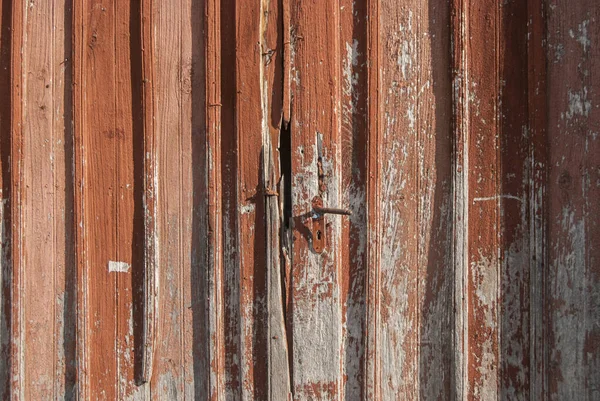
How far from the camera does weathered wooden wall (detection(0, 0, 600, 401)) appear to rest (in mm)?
1358

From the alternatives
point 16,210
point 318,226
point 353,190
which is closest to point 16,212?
point 16,210

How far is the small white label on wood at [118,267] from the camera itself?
1.50 meters

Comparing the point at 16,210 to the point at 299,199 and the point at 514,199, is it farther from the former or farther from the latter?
the point at 514,199

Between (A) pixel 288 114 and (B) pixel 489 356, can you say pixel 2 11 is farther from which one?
(B) pixel 489 356

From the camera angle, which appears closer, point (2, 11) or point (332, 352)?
point (332, 352)

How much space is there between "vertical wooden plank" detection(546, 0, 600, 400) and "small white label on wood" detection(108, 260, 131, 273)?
5.05ft

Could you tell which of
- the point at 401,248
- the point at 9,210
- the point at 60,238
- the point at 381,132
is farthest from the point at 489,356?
the point at 9,210

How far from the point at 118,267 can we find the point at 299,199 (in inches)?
29.3

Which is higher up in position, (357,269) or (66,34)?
(66,34)

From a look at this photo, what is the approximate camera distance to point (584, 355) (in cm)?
134

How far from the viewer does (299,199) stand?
1448mm

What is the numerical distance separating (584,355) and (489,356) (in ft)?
1.00

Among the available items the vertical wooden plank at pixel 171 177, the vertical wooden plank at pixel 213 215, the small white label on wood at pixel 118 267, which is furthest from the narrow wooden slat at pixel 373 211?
the small white label on wood at pixel 118 267

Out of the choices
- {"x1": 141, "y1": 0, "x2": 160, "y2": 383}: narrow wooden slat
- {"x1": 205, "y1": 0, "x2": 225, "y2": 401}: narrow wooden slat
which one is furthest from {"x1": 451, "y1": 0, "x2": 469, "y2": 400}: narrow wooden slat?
{"x1": 141, "y1": 0, "x2": 160, "y2": 383}: narrow wooden slat
